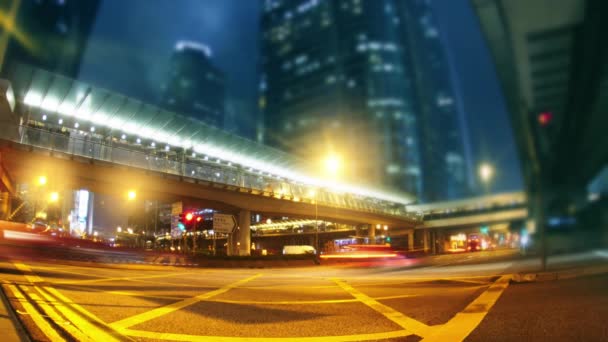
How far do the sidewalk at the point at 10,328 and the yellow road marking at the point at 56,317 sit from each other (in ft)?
1.64

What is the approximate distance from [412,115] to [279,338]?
135 meters

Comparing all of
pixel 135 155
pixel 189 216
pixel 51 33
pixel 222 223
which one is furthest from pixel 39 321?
pixel 51 33

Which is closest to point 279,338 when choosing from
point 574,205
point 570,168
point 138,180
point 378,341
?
point 378,341

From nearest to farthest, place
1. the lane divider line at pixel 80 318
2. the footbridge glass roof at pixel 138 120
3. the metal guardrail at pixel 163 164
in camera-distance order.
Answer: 1. the lane divider line at pixel 80 318
2. the metal guardrail at pixel 163 164
3. the footbridge glass roof at pixel 138 120

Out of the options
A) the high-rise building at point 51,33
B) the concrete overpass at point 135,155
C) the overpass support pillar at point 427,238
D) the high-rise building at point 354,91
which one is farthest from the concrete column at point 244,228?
the high-rise building at point 354,91

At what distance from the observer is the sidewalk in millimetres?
3717

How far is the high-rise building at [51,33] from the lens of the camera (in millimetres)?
59531

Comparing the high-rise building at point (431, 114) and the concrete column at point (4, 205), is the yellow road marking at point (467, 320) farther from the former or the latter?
the high-rise building at point (431, 114)

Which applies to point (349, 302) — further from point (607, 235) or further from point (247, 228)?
point (247, 228)

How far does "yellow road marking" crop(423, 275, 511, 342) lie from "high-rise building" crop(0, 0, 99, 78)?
5929 centimetres

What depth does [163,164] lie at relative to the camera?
27906mm

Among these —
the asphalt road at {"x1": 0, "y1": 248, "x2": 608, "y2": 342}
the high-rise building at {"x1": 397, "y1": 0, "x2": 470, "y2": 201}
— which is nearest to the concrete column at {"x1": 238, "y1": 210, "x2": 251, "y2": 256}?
the asphalt road at {"x1": 0, "y1": 248, "x2": 608, "y2": 342}

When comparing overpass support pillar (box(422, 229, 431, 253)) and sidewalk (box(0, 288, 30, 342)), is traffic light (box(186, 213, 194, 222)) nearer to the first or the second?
sidewalk (box(0, 288, 30, 342))

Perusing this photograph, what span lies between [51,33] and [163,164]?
67.4 metres
